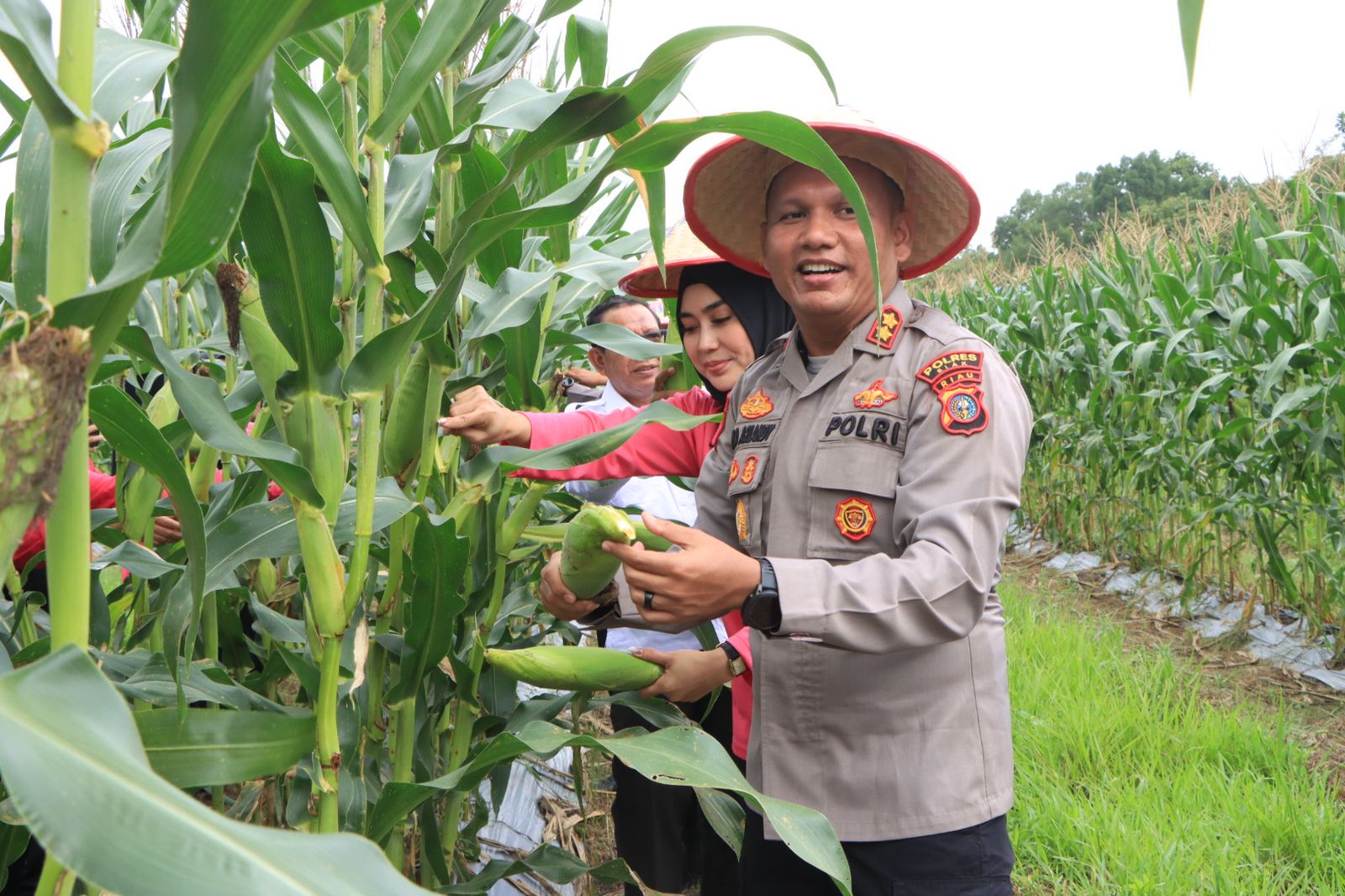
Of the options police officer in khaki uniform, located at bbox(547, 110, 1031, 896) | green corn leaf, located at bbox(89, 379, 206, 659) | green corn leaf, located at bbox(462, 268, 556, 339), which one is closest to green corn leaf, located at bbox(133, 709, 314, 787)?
green corn leaf, located at bbox(89, 379, 206, 659)

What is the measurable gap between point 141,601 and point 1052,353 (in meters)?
5.11

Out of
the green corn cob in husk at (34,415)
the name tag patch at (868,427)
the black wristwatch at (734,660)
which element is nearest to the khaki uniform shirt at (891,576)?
the name tag patch at (868,427)

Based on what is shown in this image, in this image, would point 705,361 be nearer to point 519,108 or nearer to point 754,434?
point 754,434

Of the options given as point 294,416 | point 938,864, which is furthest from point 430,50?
point 938,864

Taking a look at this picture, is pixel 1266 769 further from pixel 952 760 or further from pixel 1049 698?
pixel 952 760

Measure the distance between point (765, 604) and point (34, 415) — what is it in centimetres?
84

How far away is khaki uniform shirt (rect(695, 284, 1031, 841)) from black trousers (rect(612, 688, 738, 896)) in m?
0.70

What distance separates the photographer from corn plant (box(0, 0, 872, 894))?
0.47m

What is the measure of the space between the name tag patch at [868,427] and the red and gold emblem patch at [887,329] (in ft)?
0.37

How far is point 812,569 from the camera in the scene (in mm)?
1184

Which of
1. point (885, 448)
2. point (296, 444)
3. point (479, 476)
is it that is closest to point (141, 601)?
point (479, 476)

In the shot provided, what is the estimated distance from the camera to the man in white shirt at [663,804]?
7.04ft

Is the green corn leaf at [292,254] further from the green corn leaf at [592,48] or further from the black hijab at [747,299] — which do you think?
the black hijab at [747,299]

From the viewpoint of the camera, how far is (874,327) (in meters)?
1.46
